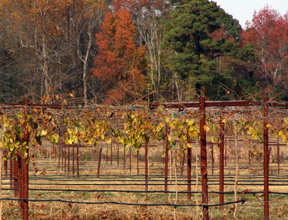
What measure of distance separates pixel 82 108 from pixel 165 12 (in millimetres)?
A: 27511

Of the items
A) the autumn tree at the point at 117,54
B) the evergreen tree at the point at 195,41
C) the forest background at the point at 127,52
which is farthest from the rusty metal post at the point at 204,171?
the autumn tree at the point at 117,54

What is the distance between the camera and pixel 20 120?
5.48 m

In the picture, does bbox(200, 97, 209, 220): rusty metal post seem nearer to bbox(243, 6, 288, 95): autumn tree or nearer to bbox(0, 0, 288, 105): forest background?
bbox(0, 0, 288, 105): forest background

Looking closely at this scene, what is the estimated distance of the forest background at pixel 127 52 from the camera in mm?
25641

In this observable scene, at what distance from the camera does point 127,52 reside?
91.1 feet

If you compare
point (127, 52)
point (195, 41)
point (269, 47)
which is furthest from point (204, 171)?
point (269, 47)

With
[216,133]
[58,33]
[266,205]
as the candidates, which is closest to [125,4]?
[58,33]

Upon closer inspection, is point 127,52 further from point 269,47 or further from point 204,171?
point 204,171

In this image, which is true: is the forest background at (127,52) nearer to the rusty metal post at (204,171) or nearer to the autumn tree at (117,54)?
the autumn tree at (117,54)

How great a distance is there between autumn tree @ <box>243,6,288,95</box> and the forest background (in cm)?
Result: 8

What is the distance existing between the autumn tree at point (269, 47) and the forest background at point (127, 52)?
8cm

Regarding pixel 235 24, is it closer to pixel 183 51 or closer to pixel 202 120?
pixel 183 51

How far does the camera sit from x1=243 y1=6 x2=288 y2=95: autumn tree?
91.0 ft

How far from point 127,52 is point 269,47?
11327 millimetres
